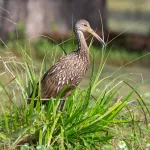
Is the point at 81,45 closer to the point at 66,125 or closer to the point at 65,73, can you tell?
→ the point at 65,73

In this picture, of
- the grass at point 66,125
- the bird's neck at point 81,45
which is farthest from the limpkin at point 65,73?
the grass at point 66,125

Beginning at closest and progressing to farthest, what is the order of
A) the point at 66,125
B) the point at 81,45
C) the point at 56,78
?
the point at 66,125 < the point at 56,78 < the point at 81,45

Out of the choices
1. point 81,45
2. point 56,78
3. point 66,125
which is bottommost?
point 66,125

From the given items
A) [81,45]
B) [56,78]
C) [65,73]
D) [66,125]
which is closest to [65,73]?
[65,73]

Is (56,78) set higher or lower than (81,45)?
lower

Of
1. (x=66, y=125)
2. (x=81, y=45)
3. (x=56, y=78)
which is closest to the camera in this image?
(x=66, y=125)

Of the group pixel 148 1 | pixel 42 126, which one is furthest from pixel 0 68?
pixel 148 1

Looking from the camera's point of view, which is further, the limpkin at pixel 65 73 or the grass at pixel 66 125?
the limpkin at pixel 65 73

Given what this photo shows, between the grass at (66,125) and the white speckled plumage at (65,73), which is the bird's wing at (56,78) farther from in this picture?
the grass at (66,125)

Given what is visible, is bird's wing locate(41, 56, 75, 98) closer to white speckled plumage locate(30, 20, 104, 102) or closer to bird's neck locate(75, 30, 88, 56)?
white speckled plumage locate(30, 20, 104, 102)

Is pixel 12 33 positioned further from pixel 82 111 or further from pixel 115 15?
pixel 115 15

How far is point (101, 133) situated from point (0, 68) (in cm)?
734

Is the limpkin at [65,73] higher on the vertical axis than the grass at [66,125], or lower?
higher

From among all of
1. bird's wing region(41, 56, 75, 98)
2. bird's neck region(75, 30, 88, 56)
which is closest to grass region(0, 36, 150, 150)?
bird's wing region(41, 56, 75, 98)
